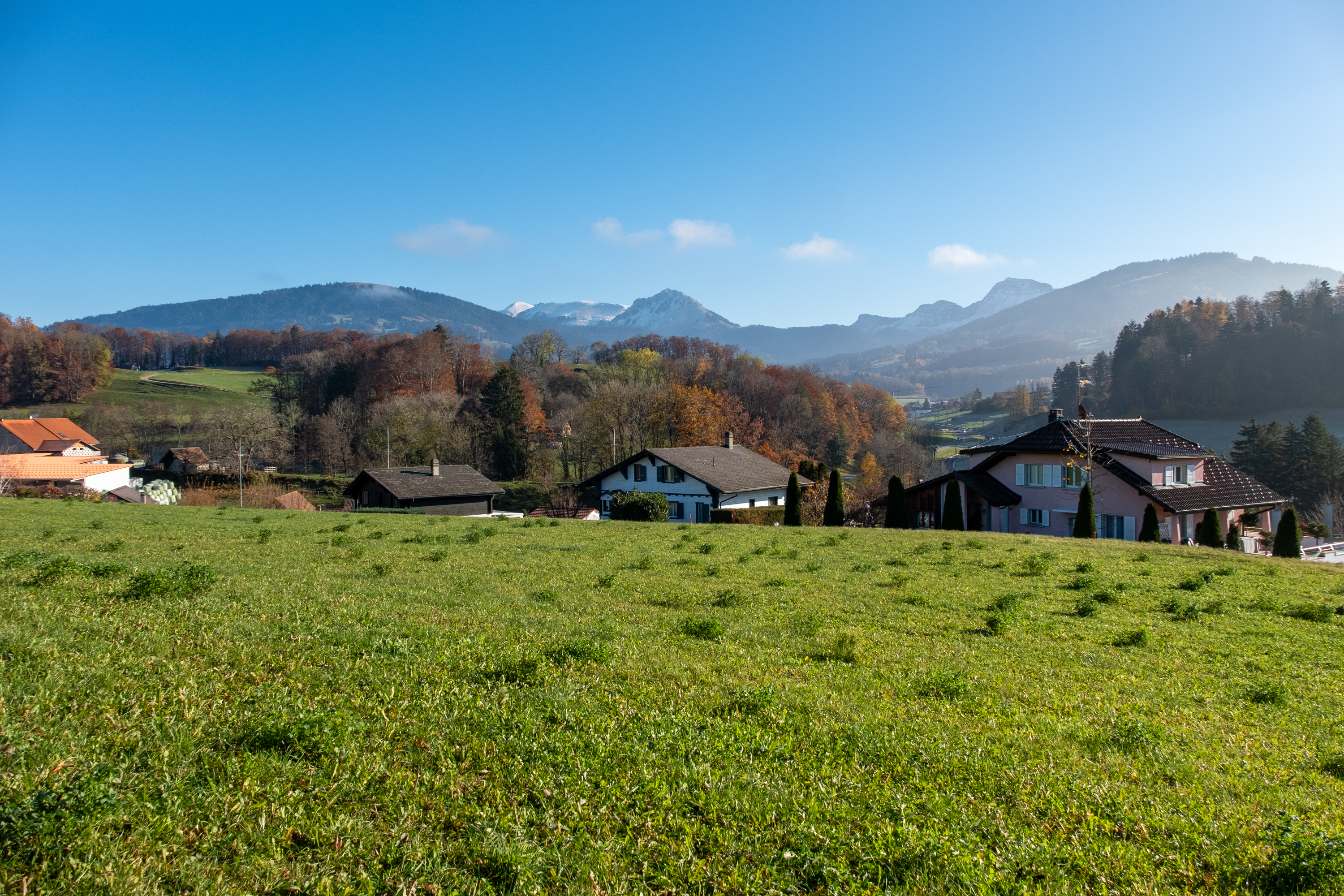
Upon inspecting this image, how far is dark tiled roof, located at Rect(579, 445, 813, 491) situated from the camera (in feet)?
177

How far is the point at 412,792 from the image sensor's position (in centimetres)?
438

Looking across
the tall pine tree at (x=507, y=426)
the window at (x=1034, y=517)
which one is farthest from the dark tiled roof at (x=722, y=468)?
the tall pine tree at (x=507, y=426)

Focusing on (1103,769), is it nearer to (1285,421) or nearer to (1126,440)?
(1126,440)

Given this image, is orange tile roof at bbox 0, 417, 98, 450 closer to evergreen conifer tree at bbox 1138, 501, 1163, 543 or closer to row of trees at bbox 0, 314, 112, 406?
row of trees at bbox 0, 314, 112, 406

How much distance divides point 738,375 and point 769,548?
92.6m

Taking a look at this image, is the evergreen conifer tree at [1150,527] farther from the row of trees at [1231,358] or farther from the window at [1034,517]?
the row of trees at [1231,358]

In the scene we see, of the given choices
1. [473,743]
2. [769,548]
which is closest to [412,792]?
[473,743]

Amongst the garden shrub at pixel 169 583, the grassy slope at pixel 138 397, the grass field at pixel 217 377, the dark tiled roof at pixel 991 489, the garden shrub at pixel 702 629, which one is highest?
the grass field at pixel 217 377

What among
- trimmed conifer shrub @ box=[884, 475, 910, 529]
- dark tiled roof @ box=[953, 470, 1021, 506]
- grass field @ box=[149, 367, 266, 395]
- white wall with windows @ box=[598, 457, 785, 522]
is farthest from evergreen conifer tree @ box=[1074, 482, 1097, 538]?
grass field @ box=[149, 367, 266, 395]

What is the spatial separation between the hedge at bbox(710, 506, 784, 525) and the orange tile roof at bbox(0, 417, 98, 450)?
81.6 metres

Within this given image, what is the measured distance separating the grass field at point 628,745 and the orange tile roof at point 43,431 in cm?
9578

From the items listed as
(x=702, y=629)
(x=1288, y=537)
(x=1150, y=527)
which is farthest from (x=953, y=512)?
(x=702, y=629)

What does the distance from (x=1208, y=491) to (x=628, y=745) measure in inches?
1919

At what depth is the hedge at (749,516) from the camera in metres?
49.4
